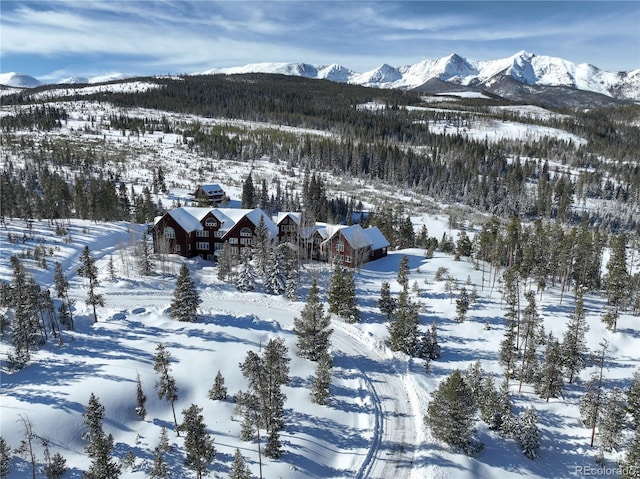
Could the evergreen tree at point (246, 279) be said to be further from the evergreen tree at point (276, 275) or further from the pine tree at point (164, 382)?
the pine tree at point (164, 382)

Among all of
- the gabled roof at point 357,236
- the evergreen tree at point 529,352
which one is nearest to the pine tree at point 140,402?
the evergreen tree at point 529,352

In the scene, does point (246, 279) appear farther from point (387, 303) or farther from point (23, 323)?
point (23, 323)

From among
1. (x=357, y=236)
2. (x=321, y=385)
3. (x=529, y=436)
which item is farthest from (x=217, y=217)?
(x=529, y=436)

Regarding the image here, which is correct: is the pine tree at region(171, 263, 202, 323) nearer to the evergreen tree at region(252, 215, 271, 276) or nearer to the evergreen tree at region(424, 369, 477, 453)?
the evergreen tree at region(252, 215, 271, 276)

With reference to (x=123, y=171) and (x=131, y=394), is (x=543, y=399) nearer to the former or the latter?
(x=131, y=394)

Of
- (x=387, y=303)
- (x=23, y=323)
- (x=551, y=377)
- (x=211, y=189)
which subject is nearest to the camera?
(x=23, y=323)

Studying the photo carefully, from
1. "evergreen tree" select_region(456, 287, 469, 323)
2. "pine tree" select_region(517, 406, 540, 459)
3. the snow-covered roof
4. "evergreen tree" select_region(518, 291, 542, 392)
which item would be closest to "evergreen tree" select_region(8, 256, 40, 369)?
"pine tree" select_region(517, 406, 540, 459)
